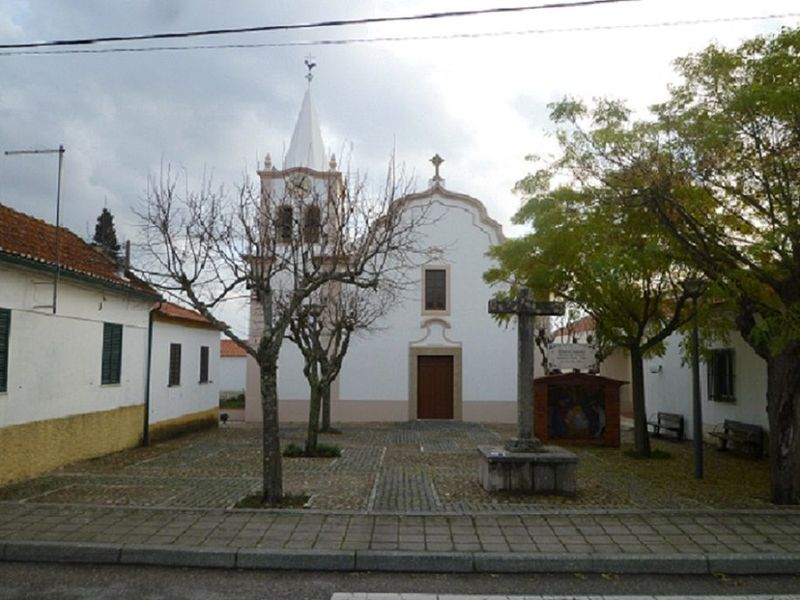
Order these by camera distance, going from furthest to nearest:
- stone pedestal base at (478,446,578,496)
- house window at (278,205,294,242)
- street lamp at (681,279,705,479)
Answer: street lamp at (681,279,705,479) < house window at (278,205,294,242) < stone pedestal base at (478,446,578,496)

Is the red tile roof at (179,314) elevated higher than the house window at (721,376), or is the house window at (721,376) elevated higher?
the red tile roof at (179,314)

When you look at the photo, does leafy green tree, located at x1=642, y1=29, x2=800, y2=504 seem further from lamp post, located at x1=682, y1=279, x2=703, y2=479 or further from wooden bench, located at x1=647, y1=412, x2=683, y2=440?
wooden bench, located at x1=647, y1=412, x2=683, y2=440

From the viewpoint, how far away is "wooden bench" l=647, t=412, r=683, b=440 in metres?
19.2

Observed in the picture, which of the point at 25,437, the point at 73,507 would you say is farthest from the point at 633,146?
the point at 25,437

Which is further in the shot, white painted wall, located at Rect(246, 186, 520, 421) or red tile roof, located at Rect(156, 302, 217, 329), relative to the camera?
white painted wall, located at Rect(246, 186, 520, 421)

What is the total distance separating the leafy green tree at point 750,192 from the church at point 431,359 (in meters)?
15.0

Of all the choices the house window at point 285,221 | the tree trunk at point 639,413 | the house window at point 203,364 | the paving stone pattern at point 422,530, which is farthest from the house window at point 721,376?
the house window at point 203,364

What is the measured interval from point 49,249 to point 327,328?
11225 millimetres

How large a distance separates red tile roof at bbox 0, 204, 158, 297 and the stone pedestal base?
21.5 ft

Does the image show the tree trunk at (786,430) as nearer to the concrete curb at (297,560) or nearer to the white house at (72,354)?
the concrete curb at (297,560)

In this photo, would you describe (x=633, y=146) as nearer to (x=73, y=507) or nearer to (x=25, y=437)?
(x=73, y=507)

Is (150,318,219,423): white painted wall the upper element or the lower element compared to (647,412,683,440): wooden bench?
upper

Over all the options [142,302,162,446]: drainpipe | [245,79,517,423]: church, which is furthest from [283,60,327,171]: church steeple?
[142,302,162,446]: drainpipe

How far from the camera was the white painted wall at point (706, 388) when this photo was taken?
15.6 metres
